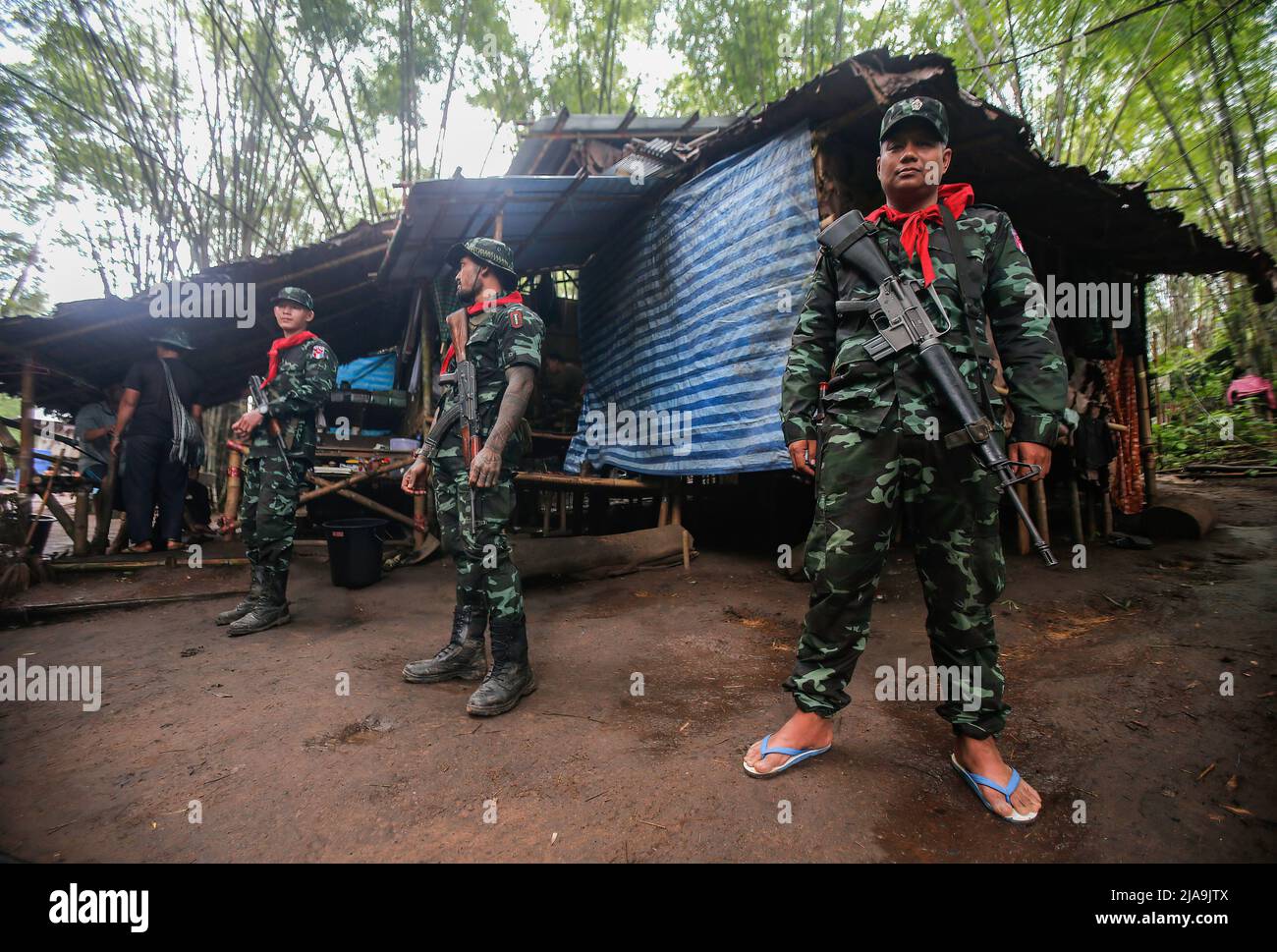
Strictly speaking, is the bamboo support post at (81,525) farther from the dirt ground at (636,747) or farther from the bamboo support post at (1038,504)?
the bamboo support post at (1038,504)

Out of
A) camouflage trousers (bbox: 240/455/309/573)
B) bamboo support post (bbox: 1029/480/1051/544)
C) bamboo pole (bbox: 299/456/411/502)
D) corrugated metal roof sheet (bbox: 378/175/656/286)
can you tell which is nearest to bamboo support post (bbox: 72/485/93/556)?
bamboo pole (bbox: 299/456/411/502)

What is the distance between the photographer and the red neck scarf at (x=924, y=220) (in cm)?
195

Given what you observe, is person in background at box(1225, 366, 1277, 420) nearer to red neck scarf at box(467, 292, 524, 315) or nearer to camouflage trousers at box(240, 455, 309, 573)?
red neck scarf at box(467, 292, 524, 315)

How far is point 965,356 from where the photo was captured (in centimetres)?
191

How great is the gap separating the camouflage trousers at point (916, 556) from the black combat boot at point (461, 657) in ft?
6.03

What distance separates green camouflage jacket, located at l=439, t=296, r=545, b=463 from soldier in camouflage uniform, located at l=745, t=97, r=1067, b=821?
1.53 m

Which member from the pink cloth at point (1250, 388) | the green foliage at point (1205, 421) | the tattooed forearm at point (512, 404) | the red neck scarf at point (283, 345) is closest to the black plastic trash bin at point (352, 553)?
the red neck scarf at point (283, 345)

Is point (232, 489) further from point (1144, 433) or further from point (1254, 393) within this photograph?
point (1254, 393)

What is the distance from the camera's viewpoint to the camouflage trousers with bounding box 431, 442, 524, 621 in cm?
273

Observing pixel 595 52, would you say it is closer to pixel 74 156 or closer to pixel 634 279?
pixel 634 279

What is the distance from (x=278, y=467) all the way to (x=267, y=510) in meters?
0.31

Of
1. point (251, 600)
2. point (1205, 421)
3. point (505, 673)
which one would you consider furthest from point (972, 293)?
point (1205, 421)

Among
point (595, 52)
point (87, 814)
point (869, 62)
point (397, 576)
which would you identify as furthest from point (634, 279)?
point (595, 52)
